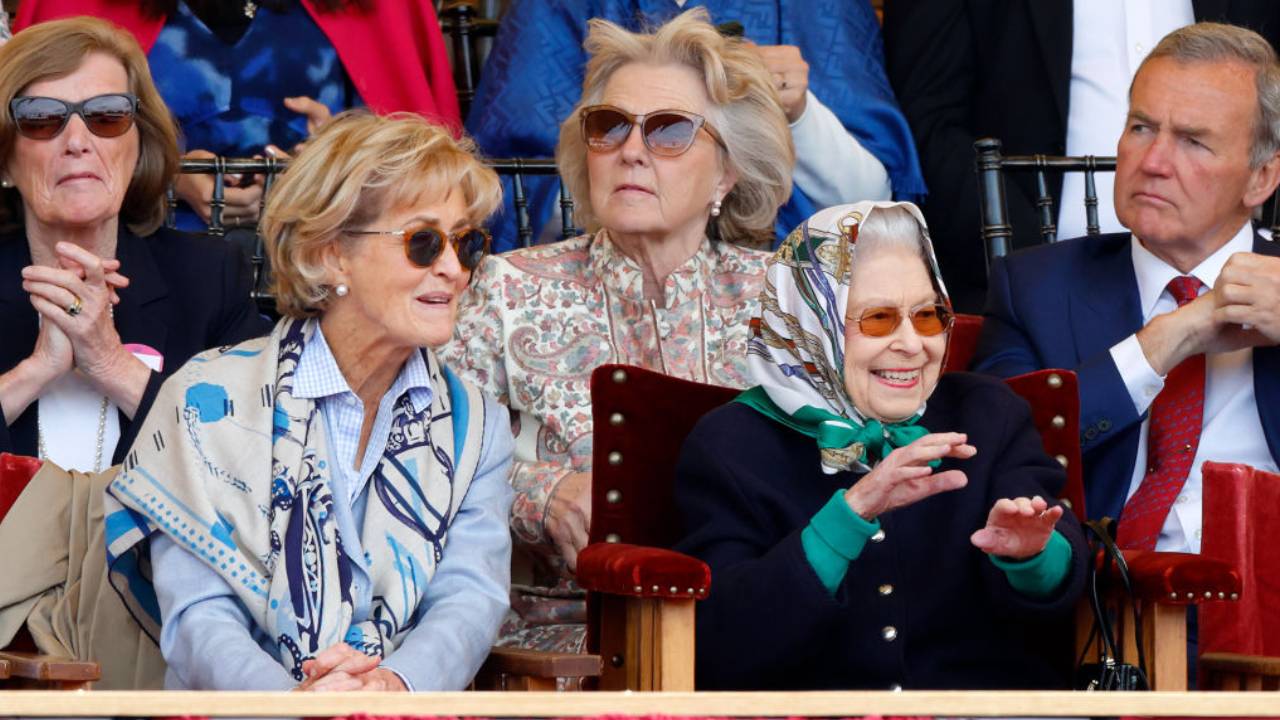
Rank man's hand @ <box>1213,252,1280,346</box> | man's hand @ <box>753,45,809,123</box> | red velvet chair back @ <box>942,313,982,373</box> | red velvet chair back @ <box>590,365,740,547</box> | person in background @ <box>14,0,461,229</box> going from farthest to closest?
person in background @ <box>14,0,461,229</box> < man's hand @ <box>753,45,809,123</box> < red velvet chair back @ <box>942,313,982,373</box> < man's hand @ <box>1213,252,1280,346</box> < red velvet chair back @ <box>590,365,740,547</box>

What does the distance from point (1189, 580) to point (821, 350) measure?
23.9 inches

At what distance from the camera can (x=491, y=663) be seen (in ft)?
8.48

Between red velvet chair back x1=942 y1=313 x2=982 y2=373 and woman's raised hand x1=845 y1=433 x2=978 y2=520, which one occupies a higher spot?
red velvet chair back x1=942 y1=313 x2=982 y2=373

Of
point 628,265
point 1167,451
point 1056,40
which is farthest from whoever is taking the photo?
point 1056,40

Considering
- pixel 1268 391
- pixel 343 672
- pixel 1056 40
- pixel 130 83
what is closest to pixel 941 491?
pixel 343 672

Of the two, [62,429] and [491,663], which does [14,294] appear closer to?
[62,429]

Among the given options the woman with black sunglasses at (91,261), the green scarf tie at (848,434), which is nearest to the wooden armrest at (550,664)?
the green scarf tie at (848,434)

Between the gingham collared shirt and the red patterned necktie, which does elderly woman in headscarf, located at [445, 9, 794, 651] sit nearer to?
the gingham collared shirt

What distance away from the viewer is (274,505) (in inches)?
100

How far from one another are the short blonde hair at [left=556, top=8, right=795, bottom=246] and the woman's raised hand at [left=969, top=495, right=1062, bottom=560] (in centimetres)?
122

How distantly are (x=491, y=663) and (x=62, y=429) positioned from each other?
100 cm

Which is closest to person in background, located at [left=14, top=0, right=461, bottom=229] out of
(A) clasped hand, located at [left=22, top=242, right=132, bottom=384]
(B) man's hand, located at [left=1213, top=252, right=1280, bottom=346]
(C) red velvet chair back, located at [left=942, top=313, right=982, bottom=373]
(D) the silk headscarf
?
(A) clasped hand, located at [left=22, top=242, right=132, bottom=384]

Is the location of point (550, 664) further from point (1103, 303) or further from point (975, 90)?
point (975, 90)

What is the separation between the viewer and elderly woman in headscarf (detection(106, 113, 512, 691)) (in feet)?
8.16
